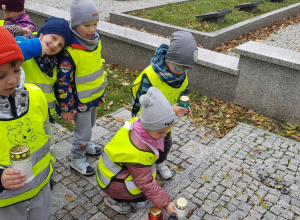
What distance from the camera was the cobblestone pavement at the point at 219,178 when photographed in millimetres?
3184

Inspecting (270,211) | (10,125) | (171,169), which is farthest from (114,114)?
(10,125)

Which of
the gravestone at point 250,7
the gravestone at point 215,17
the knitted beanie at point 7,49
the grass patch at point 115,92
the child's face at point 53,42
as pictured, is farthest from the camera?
the gravestone at point 250,7

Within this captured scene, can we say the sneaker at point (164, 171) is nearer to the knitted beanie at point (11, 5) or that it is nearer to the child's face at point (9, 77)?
the child's face at point (9, 77)

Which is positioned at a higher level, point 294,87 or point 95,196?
point 294,87

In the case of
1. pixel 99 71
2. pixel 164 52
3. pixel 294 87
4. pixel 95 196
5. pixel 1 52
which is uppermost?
pixel 1 52

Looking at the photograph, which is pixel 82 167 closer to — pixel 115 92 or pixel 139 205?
pixel 139 205

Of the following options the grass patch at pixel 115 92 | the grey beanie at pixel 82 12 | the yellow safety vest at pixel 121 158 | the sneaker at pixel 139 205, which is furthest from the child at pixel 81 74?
the grass patch at pixel 115 92

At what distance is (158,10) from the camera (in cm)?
1123

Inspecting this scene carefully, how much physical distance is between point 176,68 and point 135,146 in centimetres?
100

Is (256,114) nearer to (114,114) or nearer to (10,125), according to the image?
(114,114)

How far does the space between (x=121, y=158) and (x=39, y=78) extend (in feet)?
3.90

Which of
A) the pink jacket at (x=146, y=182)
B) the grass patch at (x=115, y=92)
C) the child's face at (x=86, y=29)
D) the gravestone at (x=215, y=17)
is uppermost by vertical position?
the child's face at (x=86, y=29)

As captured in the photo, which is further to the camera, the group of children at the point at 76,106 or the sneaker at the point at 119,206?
the sneaker at the point at 119,206

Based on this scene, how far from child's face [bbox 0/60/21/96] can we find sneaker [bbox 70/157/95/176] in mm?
2080
